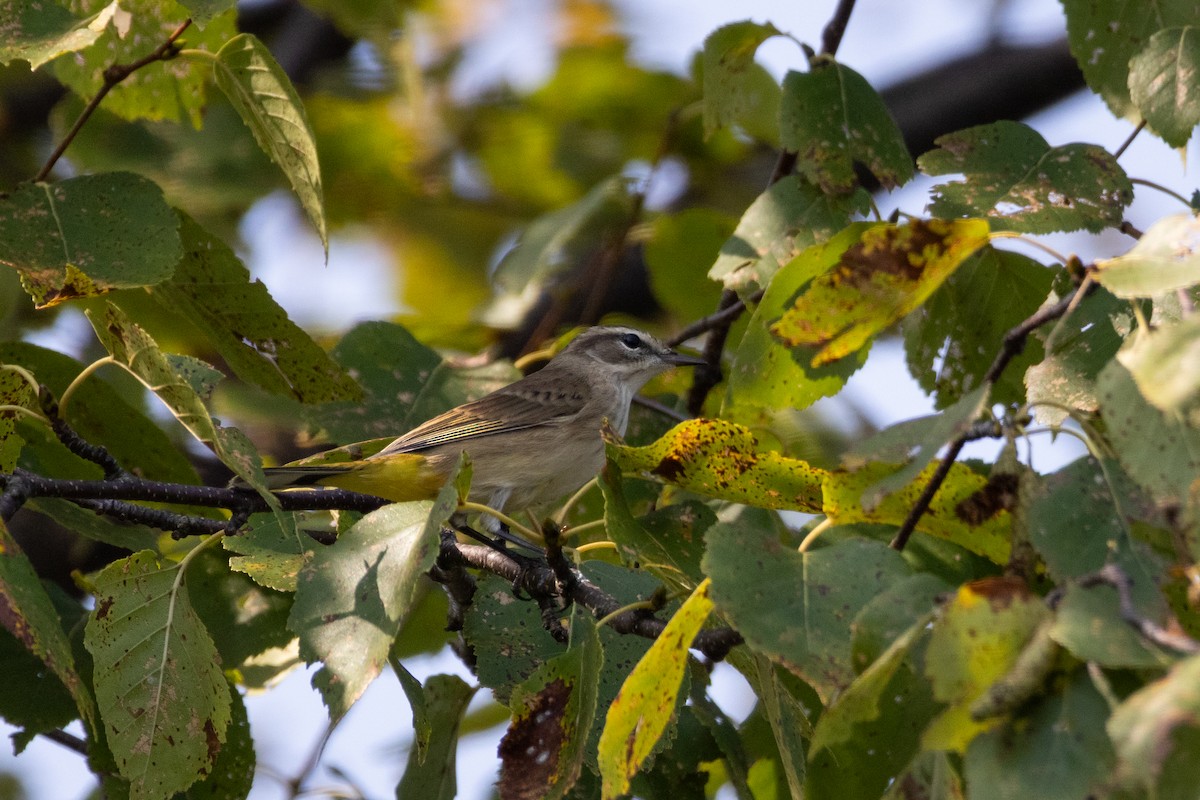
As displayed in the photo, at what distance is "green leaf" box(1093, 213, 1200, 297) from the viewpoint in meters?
1.86

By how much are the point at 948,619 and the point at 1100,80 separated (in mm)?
2246

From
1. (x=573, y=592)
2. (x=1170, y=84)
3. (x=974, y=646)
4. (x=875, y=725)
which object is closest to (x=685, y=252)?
(x=1170, y=84)

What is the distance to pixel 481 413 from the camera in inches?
212

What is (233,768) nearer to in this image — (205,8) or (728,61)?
(205,8)

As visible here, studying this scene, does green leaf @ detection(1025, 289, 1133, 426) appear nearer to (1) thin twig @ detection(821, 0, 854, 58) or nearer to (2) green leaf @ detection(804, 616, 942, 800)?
(2) green leaf @ detection(804, 616, 942, 800)

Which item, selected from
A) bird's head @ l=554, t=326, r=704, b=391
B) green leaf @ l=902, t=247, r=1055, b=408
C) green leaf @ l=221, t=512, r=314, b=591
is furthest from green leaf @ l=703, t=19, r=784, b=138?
green leaf @ l=221, t=512, r=314, b=591

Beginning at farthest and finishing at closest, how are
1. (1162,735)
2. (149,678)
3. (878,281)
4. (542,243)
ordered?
(542,243) < (149,678) < (878,281) < (1162,735)

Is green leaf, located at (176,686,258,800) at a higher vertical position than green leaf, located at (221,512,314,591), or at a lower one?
lower

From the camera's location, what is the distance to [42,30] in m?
2.90

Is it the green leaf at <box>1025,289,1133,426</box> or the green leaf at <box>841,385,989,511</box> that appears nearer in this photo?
the green leaf at <box>841,385,989,511</box>

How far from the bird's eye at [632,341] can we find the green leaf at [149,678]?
3.25 metres

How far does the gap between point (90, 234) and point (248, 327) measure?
477 millimetres

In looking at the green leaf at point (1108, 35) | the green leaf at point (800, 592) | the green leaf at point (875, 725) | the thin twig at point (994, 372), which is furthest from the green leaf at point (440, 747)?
the green leaf at point (1108, 35)

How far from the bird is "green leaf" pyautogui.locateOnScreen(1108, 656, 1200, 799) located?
3.11m
